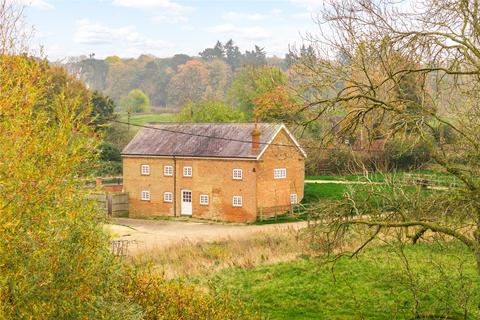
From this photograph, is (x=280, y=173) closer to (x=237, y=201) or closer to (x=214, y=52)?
(x=237, y=201)

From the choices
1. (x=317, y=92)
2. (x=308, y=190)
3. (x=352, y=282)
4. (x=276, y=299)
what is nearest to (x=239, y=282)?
(x=276, y=299)

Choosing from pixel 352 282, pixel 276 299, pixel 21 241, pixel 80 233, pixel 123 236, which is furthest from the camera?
pixel 123 236

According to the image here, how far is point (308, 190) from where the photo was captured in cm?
4656

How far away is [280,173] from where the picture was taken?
137ft

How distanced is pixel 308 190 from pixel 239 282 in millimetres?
24136

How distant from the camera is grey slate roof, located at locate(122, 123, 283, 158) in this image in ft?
134

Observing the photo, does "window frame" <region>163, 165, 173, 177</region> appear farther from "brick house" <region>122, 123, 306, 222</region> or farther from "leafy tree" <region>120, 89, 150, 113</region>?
"leafy tree" <region>120, 89, 150, 113</region>

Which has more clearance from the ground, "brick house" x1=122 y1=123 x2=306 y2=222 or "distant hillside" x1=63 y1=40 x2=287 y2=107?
"distant hillside" x1=63 y1=40 x2=287 y2=107

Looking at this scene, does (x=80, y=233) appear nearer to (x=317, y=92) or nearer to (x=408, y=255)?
(x=317, y=92)

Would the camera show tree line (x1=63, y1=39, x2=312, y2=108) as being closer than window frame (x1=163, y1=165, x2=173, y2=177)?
No

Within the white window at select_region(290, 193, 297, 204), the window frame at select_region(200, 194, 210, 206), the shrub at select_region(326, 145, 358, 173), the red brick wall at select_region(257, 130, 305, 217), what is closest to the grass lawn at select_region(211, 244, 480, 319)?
the shrub at select_region(326, 145, 358, 173)

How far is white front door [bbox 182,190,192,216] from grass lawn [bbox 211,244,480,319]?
56.8 ft

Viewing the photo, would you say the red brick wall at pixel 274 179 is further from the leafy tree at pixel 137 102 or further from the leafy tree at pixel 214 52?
the leafy tree at pixel 214 52

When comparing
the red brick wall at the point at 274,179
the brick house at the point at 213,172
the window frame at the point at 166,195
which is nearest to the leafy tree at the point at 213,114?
the brick house at the point at 213,172
